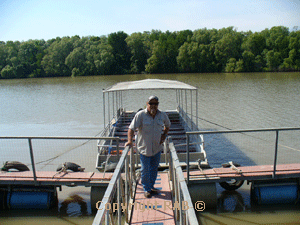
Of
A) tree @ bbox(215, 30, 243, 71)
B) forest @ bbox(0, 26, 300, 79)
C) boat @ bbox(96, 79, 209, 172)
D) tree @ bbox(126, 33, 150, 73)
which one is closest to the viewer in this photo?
boat @ bbox(96, 79, 209, 172)

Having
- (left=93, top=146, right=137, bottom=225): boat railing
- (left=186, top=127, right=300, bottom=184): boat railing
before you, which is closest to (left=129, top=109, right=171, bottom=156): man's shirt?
(left=93, top=146, right=137, bottom=225): boat railing

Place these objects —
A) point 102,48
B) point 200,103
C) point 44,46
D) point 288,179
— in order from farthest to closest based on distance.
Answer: point 44,46
point 102,48
point 200,103
point 288,179

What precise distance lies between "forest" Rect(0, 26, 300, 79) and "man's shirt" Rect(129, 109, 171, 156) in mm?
63753

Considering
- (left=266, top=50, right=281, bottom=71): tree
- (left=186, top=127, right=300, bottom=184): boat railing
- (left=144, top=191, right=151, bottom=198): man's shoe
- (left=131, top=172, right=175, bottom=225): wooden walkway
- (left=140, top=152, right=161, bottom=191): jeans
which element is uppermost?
(left=266, top=50, right=281, bottom=71): tree

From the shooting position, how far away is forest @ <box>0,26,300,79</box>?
65875 millimetres

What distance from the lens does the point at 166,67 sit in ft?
251

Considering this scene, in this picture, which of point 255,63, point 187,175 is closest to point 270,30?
point 255,63

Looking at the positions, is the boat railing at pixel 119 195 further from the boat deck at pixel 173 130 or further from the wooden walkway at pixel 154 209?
the boat deck at pixel 173 130

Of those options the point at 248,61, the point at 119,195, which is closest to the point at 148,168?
the point at 119,195

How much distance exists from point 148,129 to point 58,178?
9.08ft

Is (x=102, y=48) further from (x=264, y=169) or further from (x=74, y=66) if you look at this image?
(x=264, y=169)

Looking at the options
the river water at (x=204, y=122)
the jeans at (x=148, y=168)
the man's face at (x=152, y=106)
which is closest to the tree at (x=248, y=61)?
the river water at (x=204, y=122)

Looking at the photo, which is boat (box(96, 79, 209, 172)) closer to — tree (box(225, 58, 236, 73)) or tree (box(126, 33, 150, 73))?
tree (box(225, 58, 236, 73))

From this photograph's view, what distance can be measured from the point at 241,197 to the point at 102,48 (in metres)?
76.2
